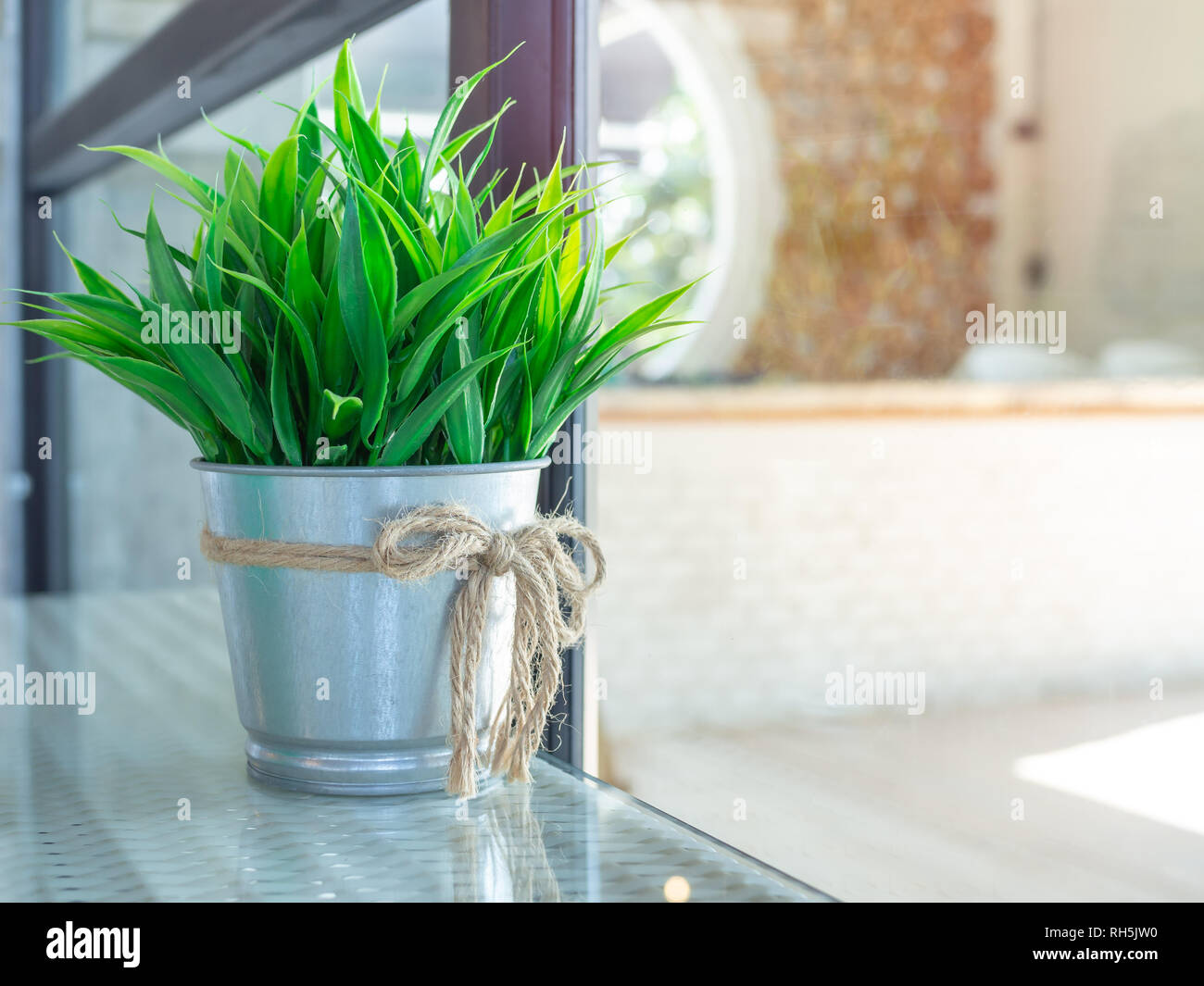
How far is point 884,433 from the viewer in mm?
1423

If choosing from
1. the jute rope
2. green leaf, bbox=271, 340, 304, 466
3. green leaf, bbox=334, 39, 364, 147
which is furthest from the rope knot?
green leaf, bbox=334, 39, 364, 147

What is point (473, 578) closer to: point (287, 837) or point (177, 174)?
point (287, 837)

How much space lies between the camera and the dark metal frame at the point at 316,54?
0.68 meters

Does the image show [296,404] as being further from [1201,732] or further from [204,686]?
[1201,732]

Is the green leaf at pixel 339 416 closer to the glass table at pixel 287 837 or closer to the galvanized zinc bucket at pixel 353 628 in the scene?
the galvanized zinc bucket at pixel 353 628

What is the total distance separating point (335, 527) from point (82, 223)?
1.84 m

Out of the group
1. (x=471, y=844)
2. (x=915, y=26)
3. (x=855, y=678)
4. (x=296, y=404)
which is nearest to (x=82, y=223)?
(x=915, y=26)

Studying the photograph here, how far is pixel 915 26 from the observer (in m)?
1.56

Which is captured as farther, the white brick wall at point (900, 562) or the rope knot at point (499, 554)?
the white brick wall at point (900, 562)

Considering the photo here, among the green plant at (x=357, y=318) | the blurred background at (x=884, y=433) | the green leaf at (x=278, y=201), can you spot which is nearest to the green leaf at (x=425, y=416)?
the green plant at (x=357, y=318)

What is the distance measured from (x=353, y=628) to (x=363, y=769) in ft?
0.26

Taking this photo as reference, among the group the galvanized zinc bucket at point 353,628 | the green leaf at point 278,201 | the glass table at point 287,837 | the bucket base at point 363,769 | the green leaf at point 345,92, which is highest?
the green leaf at point 345,92

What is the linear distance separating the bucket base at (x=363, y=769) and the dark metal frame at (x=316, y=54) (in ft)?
0.50

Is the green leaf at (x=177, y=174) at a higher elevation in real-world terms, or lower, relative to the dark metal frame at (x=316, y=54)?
lower
